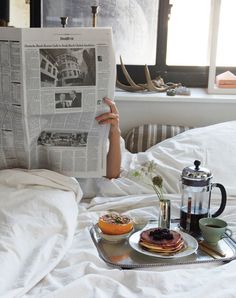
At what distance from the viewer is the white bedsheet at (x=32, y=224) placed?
1.00 meters

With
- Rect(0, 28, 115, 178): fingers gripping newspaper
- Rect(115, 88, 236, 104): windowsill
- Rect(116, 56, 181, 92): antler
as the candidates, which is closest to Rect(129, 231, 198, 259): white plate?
Rect(0, 28, 115, 178): fingers gripping newspaper

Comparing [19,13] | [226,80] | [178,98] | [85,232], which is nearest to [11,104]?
[85,232]

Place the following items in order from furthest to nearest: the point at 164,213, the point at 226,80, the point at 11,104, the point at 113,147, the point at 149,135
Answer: the point at 226,80 < the point at 149,135 < the point at 113,147 < the point at 11,104 < the point at 164,213

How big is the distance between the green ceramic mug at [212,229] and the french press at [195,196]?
47 mm

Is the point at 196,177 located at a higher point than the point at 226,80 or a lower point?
lower

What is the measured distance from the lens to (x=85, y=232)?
4.18 ft

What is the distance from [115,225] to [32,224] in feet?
0.67

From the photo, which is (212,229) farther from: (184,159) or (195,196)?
(184,159)

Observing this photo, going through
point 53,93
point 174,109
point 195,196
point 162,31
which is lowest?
point 195,196

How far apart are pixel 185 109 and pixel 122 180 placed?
2.17 feet

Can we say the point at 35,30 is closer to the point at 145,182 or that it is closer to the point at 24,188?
the point at 24,188

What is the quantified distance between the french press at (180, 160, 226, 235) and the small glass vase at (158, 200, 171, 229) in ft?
0.17

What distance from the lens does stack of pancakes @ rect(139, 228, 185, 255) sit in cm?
112

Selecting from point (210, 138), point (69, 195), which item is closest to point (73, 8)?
point (210, 138)
